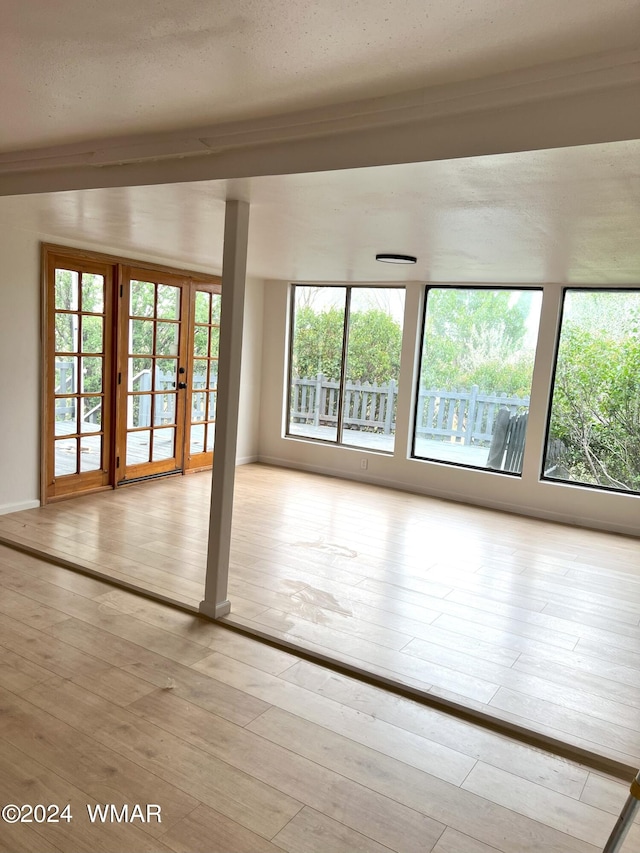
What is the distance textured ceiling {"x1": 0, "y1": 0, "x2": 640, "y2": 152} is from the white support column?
0.78 metres

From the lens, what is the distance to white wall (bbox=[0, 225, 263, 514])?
477 centimetres

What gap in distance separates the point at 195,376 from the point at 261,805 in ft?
17.0

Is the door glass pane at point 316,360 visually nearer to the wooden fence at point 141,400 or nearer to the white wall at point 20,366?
the wooden fence at point 141,400

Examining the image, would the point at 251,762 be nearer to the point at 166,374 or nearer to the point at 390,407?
the point at 166,374

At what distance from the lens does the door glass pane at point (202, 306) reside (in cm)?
666

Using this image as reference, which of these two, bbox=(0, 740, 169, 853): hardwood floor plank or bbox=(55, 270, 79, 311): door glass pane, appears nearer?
bbox=(0, 740, 169, 853): hardwood floor plank

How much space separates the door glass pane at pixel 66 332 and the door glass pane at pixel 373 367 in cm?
306

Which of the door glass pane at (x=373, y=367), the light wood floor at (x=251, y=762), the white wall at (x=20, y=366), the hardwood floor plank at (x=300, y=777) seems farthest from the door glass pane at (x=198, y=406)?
the hardwood floor plank at (x=300, y=777)

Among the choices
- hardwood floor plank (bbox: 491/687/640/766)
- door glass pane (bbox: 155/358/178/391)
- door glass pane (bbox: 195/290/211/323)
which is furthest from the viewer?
door glass pane (bbox: 195/290/211/323)

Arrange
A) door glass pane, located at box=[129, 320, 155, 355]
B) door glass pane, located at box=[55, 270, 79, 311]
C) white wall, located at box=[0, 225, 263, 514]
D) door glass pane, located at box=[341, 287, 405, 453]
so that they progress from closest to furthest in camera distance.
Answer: white wall, located at box=[0, 225, 263, 514]
door glass pane, located at box=[55, 270, 79, 311]
door glass pane, located at box=[129, 320, 155, 355]
door glass pane, located at box=[341, 287, 405, 453]

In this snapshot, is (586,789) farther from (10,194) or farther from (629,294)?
(629,294)

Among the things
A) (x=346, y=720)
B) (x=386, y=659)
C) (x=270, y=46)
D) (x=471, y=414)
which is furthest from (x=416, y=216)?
(x=471, y=414)

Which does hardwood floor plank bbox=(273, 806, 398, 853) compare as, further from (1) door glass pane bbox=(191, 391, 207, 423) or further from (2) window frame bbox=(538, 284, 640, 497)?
(1) door glass pane bbox=(191, 391, 207, 423)

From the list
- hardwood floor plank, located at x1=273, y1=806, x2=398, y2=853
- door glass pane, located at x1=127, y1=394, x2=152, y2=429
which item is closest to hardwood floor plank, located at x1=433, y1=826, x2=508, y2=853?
hardwood floor plank, located at x1=273, y1=806, x2=398, y2=853
